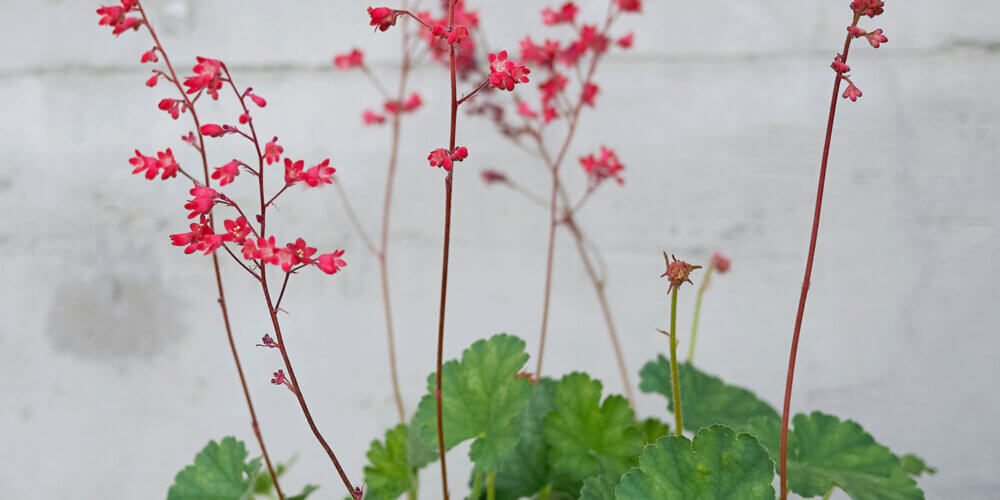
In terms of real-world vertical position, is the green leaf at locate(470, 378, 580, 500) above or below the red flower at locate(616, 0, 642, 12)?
below

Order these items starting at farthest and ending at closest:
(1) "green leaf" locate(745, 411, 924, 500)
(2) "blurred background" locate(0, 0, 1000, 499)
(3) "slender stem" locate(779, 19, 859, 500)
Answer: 1. (2) "blurred background" locate(0, 0, 1000, 499)
2. (1) "green leaf" locate(745, 411, 924, 500)
3. (3) "slender stem" locate(779, 19, 859, 500)

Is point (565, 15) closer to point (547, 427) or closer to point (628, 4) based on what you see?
point (628, 4)

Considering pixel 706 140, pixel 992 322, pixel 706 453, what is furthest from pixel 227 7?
pixel 992 322

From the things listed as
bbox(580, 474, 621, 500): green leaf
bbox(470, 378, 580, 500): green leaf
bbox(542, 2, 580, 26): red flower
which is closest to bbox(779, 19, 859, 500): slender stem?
bbox(580, 474, 621, 500): green leaf

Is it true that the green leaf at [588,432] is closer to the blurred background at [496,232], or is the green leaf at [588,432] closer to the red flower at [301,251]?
the red flower at [301,251]

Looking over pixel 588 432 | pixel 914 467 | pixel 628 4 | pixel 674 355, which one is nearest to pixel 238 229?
pixel 674 355

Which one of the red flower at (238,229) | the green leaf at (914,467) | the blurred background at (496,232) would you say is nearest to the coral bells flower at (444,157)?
the red flower at (238,229)

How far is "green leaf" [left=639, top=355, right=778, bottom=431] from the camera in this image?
2.20 ft

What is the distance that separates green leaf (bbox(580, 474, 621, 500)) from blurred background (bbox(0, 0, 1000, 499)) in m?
0.65

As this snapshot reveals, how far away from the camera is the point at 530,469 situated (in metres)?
0.69

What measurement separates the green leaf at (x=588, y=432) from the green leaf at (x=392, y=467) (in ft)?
0.41

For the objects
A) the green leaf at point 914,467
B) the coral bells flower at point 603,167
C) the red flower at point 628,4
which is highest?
the red flower at point 628,4

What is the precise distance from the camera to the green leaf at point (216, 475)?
0.64 meters

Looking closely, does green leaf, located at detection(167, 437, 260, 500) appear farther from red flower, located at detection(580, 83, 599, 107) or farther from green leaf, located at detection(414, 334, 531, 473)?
red flower, located at detection(580, 83, 599, 107)
